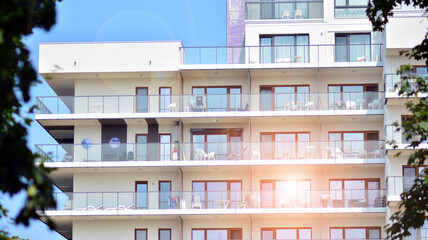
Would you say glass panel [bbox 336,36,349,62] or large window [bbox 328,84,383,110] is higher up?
glass panel [bbox 336,36,349,62]

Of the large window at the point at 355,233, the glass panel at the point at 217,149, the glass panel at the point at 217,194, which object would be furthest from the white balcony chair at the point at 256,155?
the large window at the point at 355,233

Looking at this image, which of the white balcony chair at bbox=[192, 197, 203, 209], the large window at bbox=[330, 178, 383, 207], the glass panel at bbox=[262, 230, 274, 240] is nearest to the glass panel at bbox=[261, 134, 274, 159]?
the large window at bbox=[330, 178, 383, 207]

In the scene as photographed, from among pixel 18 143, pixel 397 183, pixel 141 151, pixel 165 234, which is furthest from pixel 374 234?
pixel 18 143

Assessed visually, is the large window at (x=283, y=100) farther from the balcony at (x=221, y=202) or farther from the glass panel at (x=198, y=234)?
the glass panel at (x=198, y=234)

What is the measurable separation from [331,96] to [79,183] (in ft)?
39.5

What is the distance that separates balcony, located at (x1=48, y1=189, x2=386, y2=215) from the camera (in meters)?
39.3

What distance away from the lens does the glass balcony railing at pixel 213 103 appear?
40.7 m

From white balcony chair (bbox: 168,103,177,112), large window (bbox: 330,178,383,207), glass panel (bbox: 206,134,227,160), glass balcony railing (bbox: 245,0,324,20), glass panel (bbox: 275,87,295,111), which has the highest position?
glass balcony railing (bbox: 245,0,324,20)

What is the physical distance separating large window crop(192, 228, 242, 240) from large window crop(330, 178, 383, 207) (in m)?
4.46

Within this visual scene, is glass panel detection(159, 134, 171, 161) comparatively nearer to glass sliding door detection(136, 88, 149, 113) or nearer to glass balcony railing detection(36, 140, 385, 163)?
glass balcony railing detection(36, 140, 385, 163)

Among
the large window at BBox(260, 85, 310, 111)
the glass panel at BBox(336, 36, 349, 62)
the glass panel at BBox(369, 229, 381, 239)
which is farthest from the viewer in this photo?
the glass panel at BBox(336, 36, 349, 62)

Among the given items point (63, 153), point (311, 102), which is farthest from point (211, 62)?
point (63, 153)

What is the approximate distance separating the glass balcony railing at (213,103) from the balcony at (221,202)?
376 centimetres

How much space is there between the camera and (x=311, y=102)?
40.4 meters
